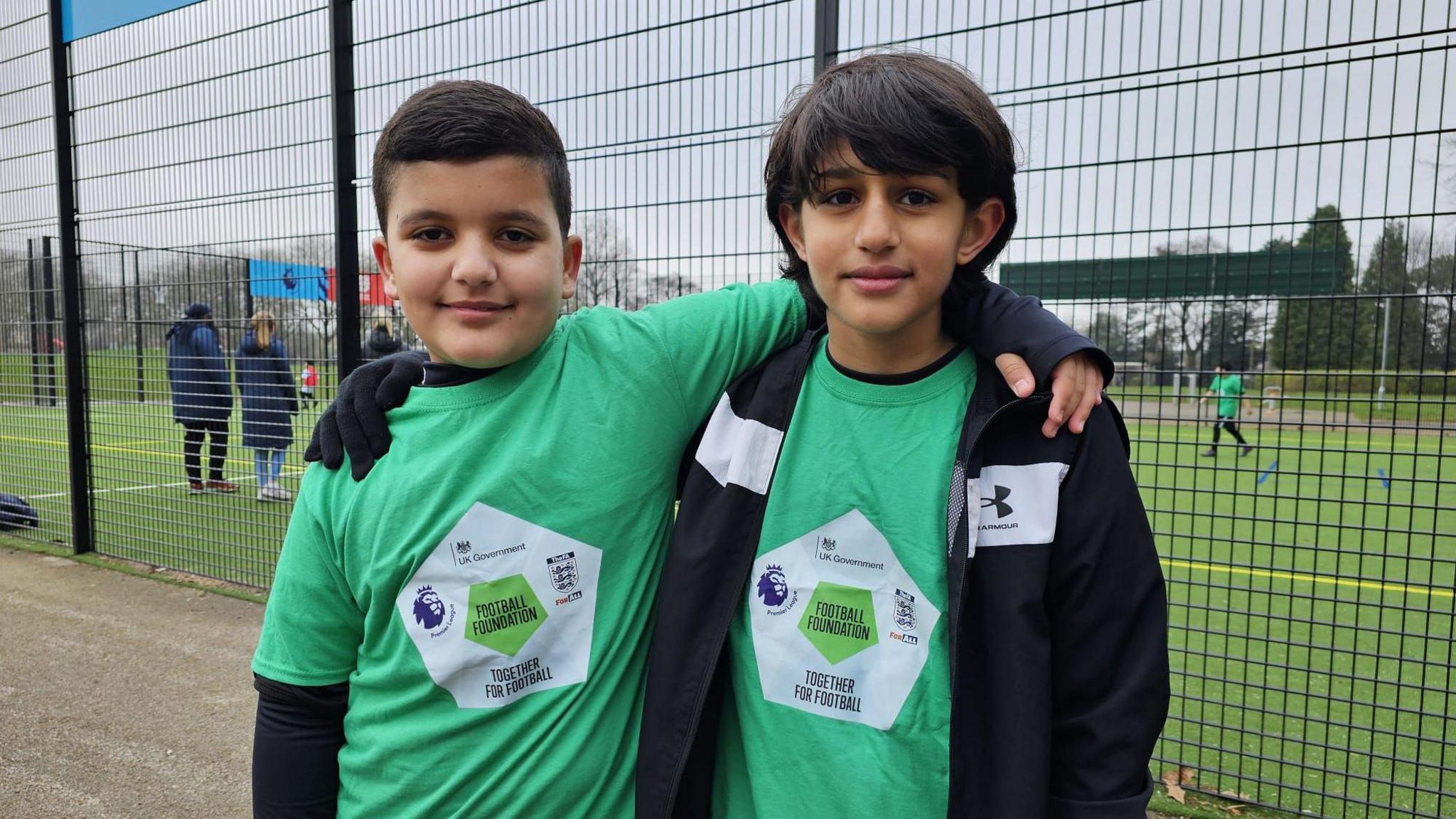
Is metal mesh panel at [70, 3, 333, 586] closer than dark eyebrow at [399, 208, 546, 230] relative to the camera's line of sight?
No

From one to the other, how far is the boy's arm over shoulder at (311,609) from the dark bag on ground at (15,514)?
643 cm

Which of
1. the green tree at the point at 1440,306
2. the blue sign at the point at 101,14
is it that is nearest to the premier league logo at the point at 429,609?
the green tree at the point at 1440,306

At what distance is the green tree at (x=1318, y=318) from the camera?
2.62 m

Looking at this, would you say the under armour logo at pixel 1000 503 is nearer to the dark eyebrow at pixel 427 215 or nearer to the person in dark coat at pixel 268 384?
the dark eyebrow at pixel 427 215

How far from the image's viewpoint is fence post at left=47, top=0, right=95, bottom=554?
201 inches

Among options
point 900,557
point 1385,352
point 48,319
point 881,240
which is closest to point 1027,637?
point 900,557

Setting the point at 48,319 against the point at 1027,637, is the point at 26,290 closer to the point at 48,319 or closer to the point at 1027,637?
the point at 48,319

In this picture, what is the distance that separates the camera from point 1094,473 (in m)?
1.19

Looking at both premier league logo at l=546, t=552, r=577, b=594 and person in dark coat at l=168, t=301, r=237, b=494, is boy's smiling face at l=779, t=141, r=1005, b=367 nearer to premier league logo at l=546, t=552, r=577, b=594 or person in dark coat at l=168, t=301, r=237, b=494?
premier league logo at l=546, t=552, r=577, b=594

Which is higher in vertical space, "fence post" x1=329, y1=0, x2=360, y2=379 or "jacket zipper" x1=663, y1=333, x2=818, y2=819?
"fence post" x1=329, y1=0, x2=360, y2=379

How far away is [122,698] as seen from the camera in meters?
3.49

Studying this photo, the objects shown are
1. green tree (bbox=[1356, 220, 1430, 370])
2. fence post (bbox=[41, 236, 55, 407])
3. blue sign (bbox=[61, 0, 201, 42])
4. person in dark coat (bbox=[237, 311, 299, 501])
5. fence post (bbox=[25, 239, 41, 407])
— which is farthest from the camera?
fence post (bbox=[25, 239, 41, 407])

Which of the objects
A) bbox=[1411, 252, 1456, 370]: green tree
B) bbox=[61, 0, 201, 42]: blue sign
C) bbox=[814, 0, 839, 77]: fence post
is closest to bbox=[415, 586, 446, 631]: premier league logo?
bbox=[814, 0, 839, 77]: fence post

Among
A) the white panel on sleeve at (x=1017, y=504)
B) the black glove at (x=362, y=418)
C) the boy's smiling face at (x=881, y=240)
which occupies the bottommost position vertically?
the white panel on sleeve at (x=1017, y=504)
